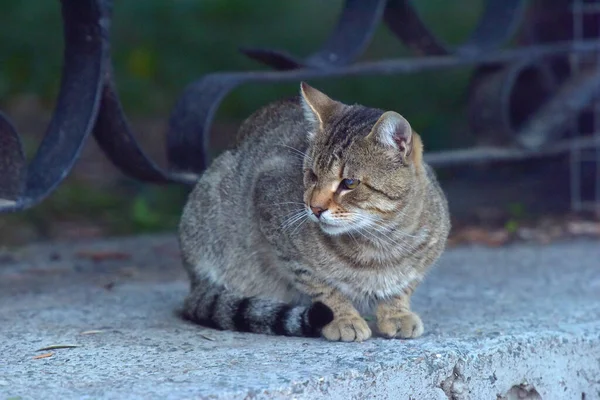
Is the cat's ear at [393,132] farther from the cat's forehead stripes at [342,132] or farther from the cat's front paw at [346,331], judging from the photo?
the cat's front paw at [346,331]

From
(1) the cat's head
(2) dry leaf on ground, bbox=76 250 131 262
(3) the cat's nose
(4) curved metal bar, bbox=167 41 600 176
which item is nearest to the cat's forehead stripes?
(1) the cat's head

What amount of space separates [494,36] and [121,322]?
2.36 m

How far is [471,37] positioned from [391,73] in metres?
0.53

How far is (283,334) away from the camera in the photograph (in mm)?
2904

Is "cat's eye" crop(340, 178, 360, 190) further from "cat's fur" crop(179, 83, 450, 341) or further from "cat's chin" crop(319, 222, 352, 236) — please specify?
"cat's chin" crop(319, 222, 352, 236)

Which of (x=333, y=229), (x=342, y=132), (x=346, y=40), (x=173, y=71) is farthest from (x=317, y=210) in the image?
(x=173, y=71)

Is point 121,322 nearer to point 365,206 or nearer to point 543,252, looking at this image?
point 365,206

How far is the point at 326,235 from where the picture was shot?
2.95 meters

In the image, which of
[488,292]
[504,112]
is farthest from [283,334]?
[504,112]

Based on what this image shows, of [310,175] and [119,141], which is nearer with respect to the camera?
[310,175]

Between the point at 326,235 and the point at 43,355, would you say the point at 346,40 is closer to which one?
the point at 326,235

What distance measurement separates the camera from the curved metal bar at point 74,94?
3213 millimetres

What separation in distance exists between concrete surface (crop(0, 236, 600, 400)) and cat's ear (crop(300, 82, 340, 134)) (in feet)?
2.28

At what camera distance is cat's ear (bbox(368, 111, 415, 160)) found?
111 inches
